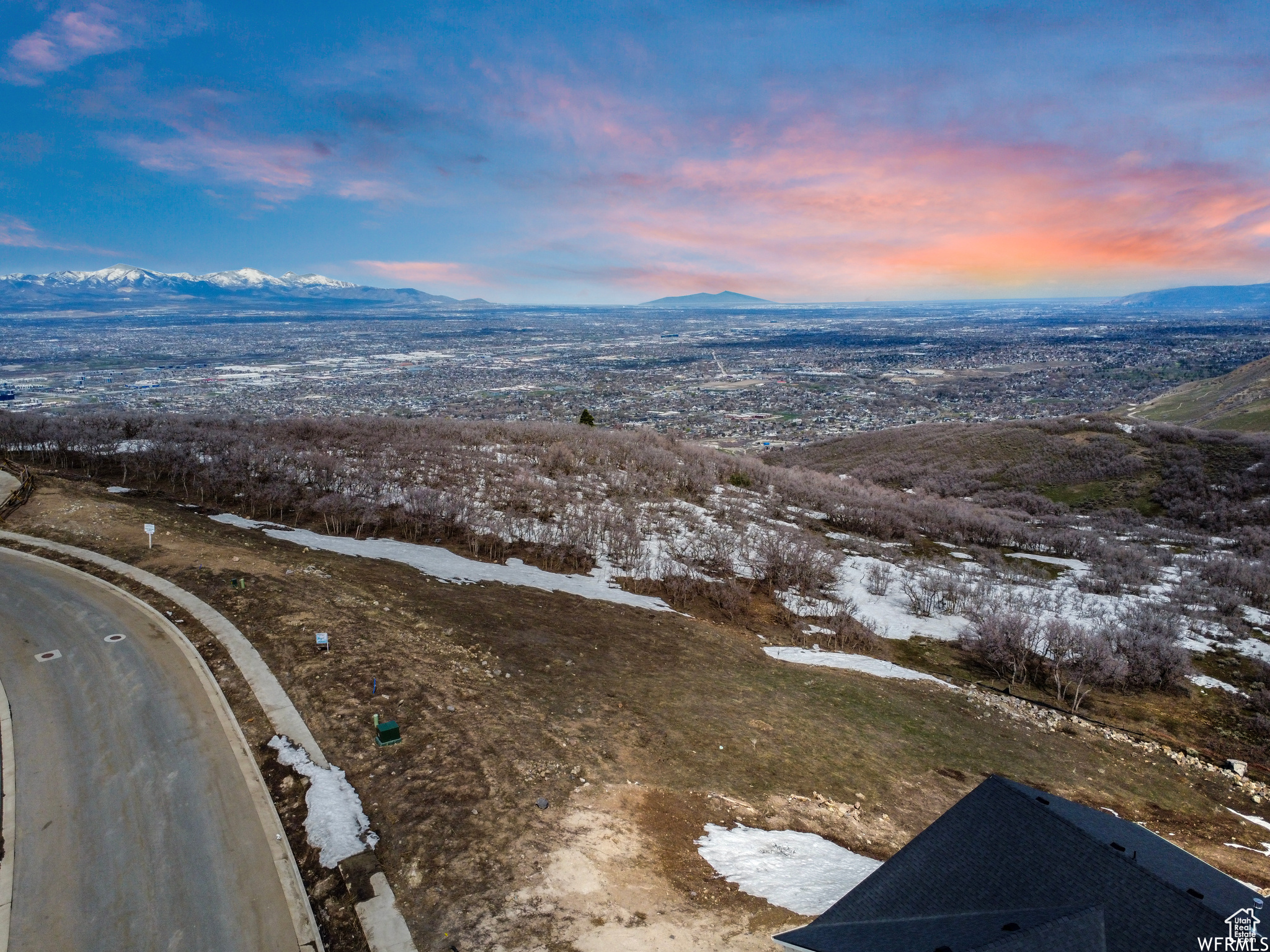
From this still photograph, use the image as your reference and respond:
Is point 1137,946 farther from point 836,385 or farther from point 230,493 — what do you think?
point 836,385

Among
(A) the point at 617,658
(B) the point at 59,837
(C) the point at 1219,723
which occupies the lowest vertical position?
(C) the point at 1219,723

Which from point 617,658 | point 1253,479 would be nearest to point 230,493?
point 617,658

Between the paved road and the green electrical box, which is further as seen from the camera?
the green electrical box

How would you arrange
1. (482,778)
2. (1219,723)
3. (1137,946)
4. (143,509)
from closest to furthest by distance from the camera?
1. (1137,946)
2. (482,778)
3. (1219,723)
4. (143,509)

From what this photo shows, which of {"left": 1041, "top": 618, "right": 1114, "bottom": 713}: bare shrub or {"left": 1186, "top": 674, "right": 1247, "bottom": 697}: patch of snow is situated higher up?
{"left": 1041, "top": 618, "right": 1114, "bottom": 713}: bare shrub

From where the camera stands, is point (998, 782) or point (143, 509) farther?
point (143, 509)

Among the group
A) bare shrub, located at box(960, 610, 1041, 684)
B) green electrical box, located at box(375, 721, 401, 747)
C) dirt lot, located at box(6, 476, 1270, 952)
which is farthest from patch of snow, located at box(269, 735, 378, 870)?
bare shrub, located at box(960, 610, 1041, 684)

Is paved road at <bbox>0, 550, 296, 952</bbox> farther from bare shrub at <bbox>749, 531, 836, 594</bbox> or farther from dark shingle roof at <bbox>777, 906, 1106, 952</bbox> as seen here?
bare shrub at <bbox>749, 531, 836, 594</bbox>
